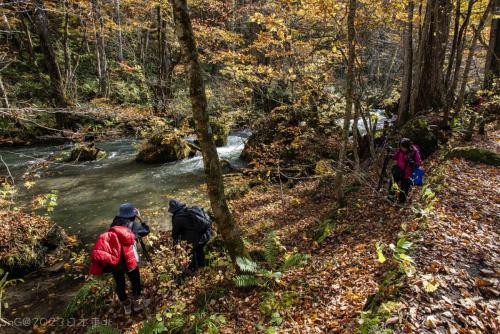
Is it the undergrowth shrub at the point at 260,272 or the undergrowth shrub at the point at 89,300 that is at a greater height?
the undergrowth shrub at the point at 260,272

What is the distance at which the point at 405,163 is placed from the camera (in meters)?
7.91

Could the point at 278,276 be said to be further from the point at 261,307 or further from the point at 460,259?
the point at 460,259

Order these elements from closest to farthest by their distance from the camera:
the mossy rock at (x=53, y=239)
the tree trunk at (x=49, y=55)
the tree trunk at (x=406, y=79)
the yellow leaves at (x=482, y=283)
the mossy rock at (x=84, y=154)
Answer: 1. the yellow leaves at (x=482, y=283)
2. the mossy rock at (x=53, y=239)
3. the tree trunk at (x=406, y=79)
4. the tree trunk at (x=49, y=55)
5. the mossy rock at (x=84, y=154)

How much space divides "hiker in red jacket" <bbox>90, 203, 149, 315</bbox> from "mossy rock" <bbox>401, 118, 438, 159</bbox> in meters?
9.41

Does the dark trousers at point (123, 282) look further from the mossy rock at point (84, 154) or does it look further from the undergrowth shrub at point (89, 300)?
the mossy rock at point (84, 154)

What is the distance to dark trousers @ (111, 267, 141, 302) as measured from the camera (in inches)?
250

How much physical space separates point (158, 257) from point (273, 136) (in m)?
9.57

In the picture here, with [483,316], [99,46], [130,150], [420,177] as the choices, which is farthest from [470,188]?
[99,46]

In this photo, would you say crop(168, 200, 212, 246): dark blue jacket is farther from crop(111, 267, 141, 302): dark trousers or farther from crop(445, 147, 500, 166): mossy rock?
crop(445, 147, 500, 166): mossy rock

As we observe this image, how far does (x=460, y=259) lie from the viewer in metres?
5.10

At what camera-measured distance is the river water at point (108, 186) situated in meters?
11.8

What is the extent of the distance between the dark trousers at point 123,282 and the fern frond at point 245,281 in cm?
212

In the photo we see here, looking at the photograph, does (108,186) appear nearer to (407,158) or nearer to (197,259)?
(197,259)

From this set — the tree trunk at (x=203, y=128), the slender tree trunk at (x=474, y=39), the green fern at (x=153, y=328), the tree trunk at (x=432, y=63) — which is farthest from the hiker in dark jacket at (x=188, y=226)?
the tree trunk at (x=432, y=63)
